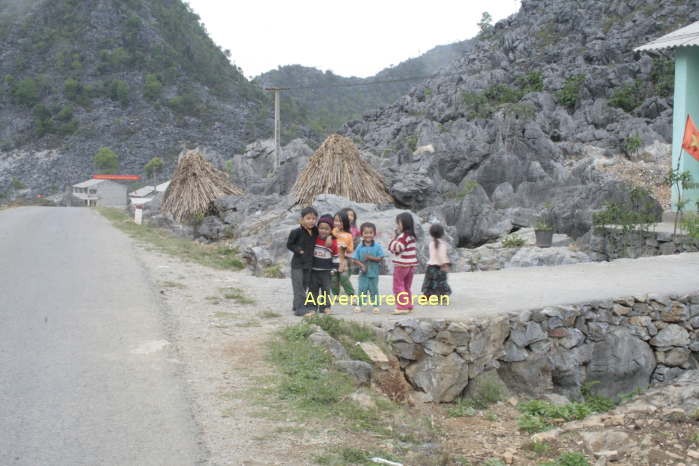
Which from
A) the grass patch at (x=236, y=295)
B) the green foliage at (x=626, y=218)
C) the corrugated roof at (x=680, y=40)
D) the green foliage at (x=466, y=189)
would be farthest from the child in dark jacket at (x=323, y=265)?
the green foliage at (x=466, y=189)

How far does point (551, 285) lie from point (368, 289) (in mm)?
3133

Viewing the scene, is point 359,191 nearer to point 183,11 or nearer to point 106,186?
point 106,186

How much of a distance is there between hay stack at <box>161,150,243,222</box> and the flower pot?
36.9ft

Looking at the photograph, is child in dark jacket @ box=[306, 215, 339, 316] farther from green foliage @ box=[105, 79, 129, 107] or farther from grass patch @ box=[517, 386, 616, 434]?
green foliage @ box=[105, 79, 129, 107]

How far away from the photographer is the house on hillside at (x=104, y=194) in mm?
51719

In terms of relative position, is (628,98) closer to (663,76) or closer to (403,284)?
(663,76)

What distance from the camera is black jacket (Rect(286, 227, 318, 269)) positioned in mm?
7695

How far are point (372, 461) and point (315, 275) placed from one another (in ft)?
12.5

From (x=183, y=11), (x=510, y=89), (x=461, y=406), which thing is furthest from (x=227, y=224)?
(x=183, y=11)

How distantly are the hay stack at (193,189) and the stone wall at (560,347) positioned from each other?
1494cm

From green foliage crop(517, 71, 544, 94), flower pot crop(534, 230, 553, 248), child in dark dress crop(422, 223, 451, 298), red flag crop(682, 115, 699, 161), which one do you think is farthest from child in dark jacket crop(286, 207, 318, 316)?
green foliage crop(517, 71, 544, 94)

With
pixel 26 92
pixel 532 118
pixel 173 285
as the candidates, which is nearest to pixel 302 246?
pixel 173 285

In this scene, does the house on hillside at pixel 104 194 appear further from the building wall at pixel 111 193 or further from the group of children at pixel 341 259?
the group of children at pixel 341 259

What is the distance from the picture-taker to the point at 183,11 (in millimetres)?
94812
